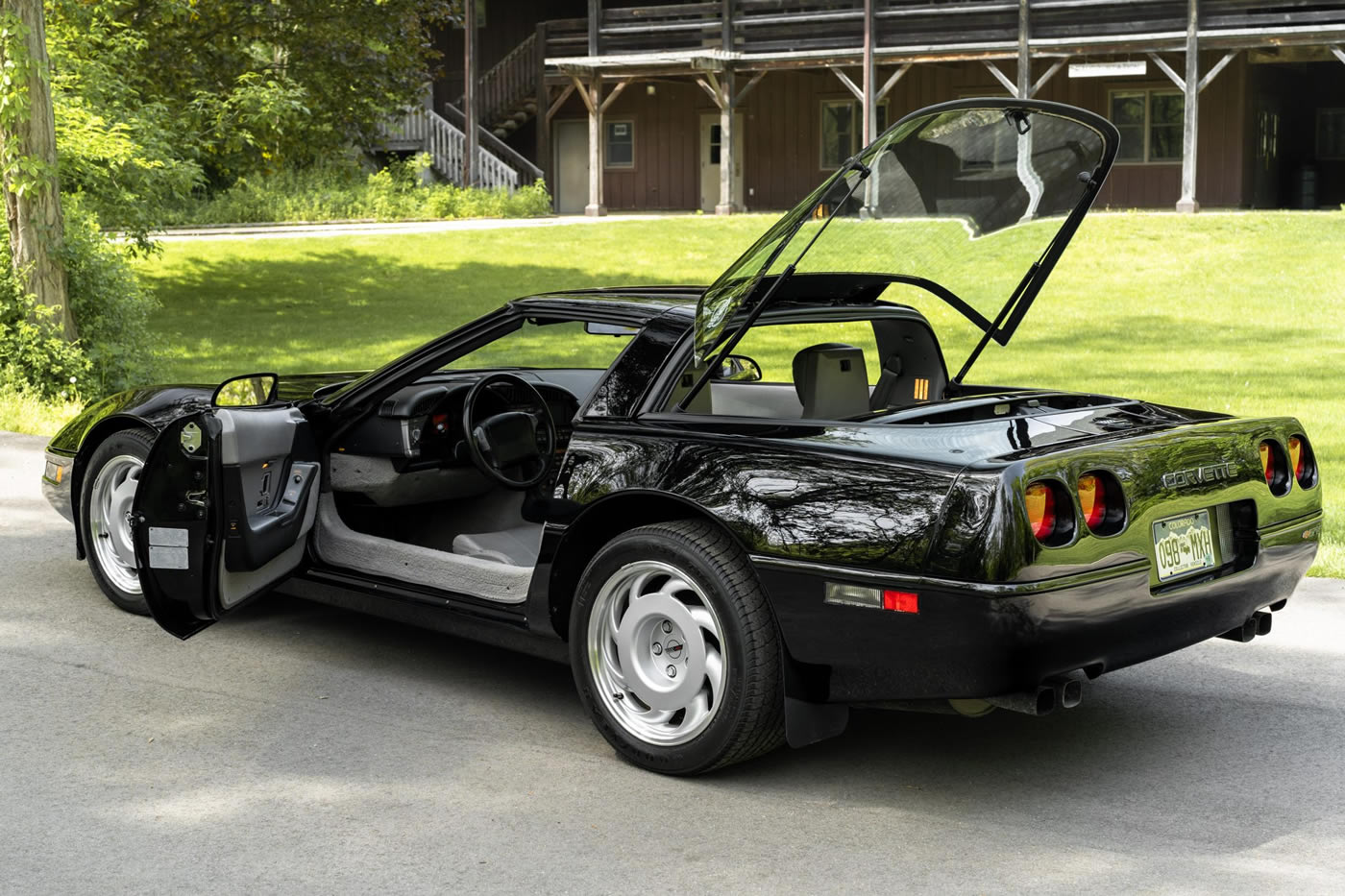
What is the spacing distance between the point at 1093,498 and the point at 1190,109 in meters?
24.1

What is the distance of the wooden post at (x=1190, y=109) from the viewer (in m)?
25.9

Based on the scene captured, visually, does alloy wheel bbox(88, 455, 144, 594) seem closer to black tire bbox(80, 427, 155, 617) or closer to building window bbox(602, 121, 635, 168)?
black tire bbox(80, 427, 155, 617)

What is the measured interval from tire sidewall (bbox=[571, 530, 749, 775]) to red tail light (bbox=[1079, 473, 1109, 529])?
0.96m

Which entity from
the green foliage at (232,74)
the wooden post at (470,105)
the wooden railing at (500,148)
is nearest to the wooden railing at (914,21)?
the wooden post at (470,105)

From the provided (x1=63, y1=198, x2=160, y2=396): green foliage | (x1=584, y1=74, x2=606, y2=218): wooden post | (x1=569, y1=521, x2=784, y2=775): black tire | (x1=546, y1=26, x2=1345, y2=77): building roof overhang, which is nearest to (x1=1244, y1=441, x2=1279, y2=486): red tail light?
(x1=569, y1=521, x2=784, y2=775): black tire

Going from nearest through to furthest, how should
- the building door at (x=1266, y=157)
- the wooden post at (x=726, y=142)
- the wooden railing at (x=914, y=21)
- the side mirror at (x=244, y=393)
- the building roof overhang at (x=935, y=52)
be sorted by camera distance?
the side mirror at (x=244, y=393), the building roof overhang at (x=935, y=52), the wooden railing at (x=914, y=21), the building door at (x=1266, y=157), the wooden post at (x=726, y=142)

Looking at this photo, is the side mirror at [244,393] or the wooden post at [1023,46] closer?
the side mirror at [244,393]

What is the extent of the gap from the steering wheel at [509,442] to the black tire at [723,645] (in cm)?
78

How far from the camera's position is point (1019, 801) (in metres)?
4.20

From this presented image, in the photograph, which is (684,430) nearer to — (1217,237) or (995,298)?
(995,298)

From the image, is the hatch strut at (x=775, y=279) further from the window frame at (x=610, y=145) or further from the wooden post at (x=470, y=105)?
the window frame at (x=610, y=145)

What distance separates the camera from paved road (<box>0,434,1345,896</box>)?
3.72 metres

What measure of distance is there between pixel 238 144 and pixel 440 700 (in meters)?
15.0

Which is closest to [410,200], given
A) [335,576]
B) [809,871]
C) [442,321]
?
[442,321]
